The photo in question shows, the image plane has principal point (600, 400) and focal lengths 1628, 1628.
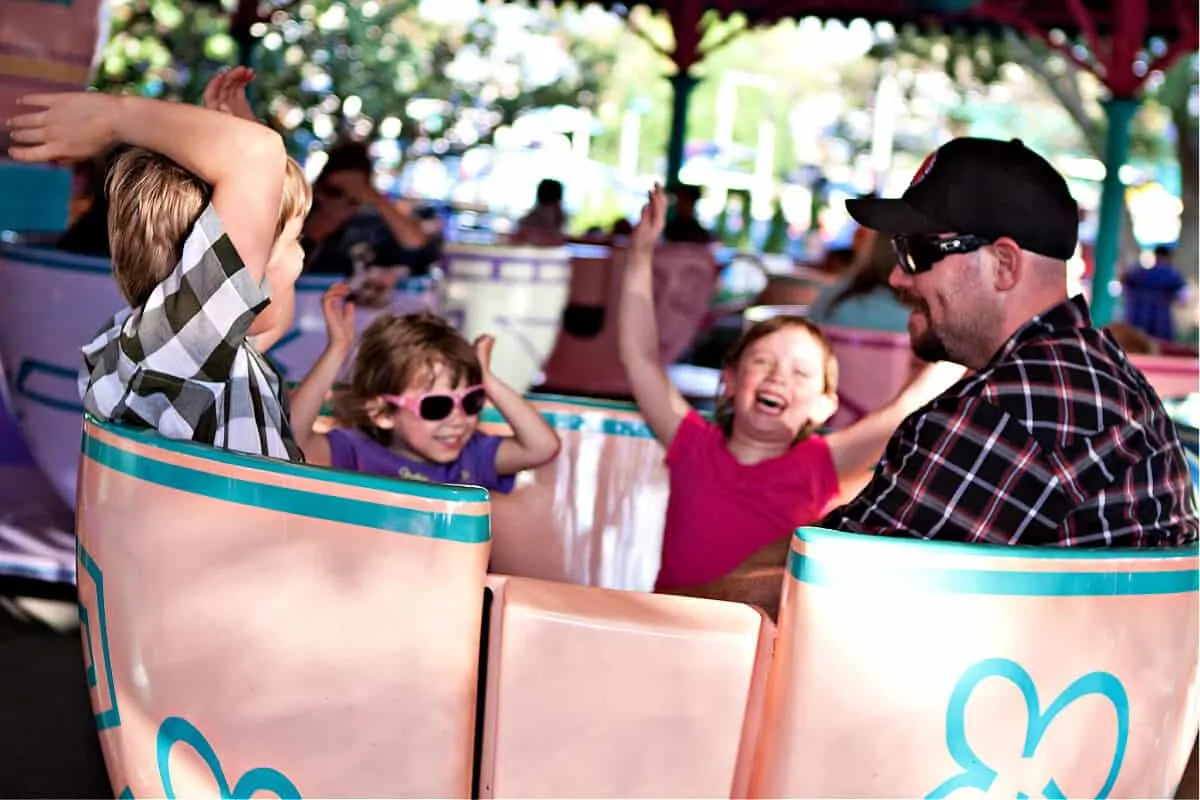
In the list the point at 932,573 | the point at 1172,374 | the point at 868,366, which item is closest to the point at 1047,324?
the point at 932,573

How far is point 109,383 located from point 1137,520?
44.0 inches

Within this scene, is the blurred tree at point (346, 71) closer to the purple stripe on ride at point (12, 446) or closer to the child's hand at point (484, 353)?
the purple stripe on ride at point (12, 446)

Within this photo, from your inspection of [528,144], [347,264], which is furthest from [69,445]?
[528,144]

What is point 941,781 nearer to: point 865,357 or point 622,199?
point 865,357

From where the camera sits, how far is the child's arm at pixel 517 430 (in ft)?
7.95

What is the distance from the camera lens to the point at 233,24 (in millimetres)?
8859

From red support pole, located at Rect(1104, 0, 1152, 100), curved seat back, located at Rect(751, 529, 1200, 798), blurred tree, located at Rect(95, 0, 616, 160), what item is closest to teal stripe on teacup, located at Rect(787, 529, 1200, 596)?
curved seat back, located at Rect(751, 529, 1200, 798)

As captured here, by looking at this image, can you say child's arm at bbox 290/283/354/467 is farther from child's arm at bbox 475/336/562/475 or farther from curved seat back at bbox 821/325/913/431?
curved seat back at bbox 821/325/913/431

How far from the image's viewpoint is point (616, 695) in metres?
1.54

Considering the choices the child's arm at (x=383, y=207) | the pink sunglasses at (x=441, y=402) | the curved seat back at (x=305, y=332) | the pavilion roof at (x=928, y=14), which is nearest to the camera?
the pink sunglasses at (x=441, y=402)

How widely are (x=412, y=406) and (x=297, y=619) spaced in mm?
800

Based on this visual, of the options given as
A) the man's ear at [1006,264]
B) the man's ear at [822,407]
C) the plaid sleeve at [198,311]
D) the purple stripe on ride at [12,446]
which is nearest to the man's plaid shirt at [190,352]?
the plaid sleeve at [198,311]

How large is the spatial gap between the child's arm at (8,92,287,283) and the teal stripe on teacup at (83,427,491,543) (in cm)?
27

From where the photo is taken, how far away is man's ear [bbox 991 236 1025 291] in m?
→ 1.87
